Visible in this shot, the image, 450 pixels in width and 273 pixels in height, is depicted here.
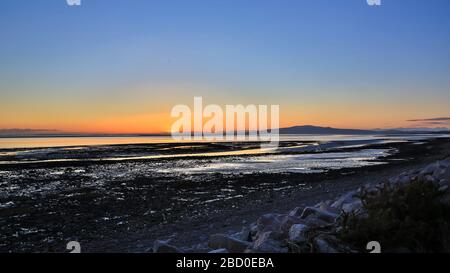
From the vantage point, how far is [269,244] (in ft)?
17.3

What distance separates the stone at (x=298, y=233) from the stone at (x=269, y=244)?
20 cm

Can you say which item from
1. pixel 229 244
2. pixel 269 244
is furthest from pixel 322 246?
pixel 229 244

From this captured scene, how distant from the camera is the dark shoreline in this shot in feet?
28.6

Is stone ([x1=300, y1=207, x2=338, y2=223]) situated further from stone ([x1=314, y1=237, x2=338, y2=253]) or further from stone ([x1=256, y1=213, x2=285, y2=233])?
stone ([x1=314, y1=237, x2=338, y2=253])

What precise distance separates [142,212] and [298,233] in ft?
24.6

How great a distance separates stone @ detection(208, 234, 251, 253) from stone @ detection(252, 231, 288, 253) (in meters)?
0.21

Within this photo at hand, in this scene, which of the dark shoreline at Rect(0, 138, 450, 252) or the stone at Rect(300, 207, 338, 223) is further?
the dark shoreline at Rect(0, 138, 450, 252)

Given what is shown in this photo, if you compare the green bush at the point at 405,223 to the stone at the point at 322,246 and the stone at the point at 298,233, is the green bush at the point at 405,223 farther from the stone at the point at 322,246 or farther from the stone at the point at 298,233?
the stone at the point at 298,233

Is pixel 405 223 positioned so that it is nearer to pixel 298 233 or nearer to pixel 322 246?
pixel 322 246

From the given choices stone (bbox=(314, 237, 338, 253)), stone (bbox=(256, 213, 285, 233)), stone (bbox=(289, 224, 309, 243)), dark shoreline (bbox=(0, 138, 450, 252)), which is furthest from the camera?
dark shoreline (bbox=(0, 138, 450, 252))

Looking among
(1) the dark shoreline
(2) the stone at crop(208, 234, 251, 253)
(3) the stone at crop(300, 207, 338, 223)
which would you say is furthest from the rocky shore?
(1) the dark shoreline

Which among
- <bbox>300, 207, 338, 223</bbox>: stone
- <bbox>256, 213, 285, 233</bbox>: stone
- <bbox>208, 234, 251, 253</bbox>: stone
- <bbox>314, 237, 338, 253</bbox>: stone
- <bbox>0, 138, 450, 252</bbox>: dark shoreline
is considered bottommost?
<bbox>0, 138, 450, 252</bbox>: dark shoreline

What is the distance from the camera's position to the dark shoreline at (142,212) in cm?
870
